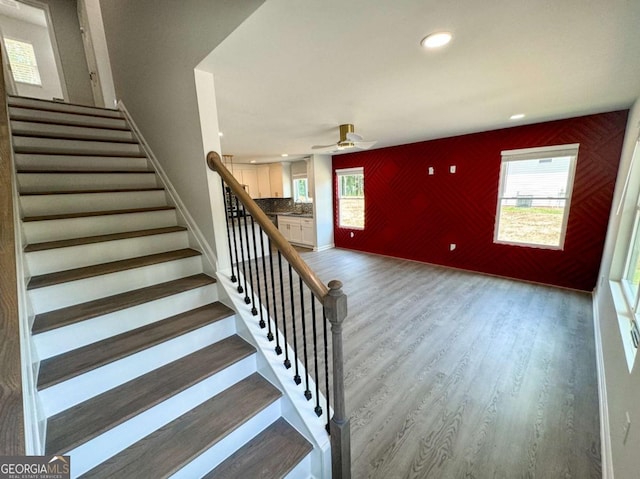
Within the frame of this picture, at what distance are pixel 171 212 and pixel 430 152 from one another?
438cm

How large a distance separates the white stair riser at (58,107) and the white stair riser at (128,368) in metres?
2.77

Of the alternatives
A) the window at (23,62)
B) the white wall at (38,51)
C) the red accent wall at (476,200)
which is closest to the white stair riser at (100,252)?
the red accent wall at (476,200)

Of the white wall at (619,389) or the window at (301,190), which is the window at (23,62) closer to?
the window at (301,190)

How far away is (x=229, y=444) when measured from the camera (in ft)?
4.11

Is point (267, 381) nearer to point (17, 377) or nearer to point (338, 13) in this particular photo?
point (17, 377)

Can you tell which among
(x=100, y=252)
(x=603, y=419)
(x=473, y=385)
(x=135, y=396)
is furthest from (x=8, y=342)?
(x=603, y=419)

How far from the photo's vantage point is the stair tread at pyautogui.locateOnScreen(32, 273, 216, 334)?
1299 mm

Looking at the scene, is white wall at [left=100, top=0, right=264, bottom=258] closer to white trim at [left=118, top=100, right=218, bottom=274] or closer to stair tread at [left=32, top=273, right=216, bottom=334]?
white trim at [left=118, top=100, right=218, bottom=274]

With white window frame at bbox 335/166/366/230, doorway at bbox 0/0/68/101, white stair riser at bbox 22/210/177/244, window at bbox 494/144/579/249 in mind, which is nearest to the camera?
white stair riser at bbox 22/210/177/244

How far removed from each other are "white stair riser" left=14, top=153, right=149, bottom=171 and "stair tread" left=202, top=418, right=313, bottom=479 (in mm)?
2388

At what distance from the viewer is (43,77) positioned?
200 inches

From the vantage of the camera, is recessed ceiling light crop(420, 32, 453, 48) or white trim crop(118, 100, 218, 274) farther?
white trim crop(118, 100, 218, 274)

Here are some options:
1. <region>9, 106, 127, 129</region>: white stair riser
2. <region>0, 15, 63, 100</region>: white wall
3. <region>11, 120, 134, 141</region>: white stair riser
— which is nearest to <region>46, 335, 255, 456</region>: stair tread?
<region>11, 120, 134, 141</region>: white stair riser

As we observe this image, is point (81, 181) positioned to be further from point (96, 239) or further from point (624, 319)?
point (624, 319)
